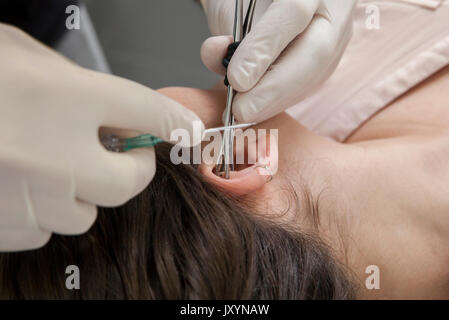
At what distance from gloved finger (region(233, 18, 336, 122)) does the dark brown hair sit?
0.24 m

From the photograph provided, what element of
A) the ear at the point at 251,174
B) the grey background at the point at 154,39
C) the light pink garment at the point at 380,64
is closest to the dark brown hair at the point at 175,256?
the ear at the point at 251,174

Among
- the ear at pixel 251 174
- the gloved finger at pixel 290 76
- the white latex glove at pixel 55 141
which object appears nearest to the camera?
the white latex glove at pixel 55 141

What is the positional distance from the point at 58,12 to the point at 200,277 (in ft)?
4.97

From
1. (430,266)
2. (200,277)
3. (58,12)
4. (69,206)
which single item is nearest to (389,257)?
(430,266)

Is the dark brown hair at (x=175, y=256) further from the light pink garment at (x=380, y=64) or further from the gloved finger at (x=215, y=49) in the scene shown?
the light pink garment at (x=380, y=64)

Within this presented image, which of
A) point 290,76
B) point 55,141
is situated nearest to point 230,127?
point 290,76

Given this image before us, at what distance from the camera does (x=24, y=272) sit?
673 mm

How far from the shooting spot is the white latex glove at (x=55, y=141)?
22.7 inches

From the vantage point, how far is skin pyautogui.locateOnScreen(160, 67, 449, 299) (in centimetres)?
89

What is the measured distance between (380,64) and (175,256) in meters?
0.99

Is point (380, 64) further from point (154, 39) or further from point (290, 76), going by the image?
point (154, 39)

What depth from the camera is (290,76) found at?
0.93m

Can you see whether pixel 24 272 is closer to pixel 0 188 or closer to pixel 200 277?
pixel 0 188
